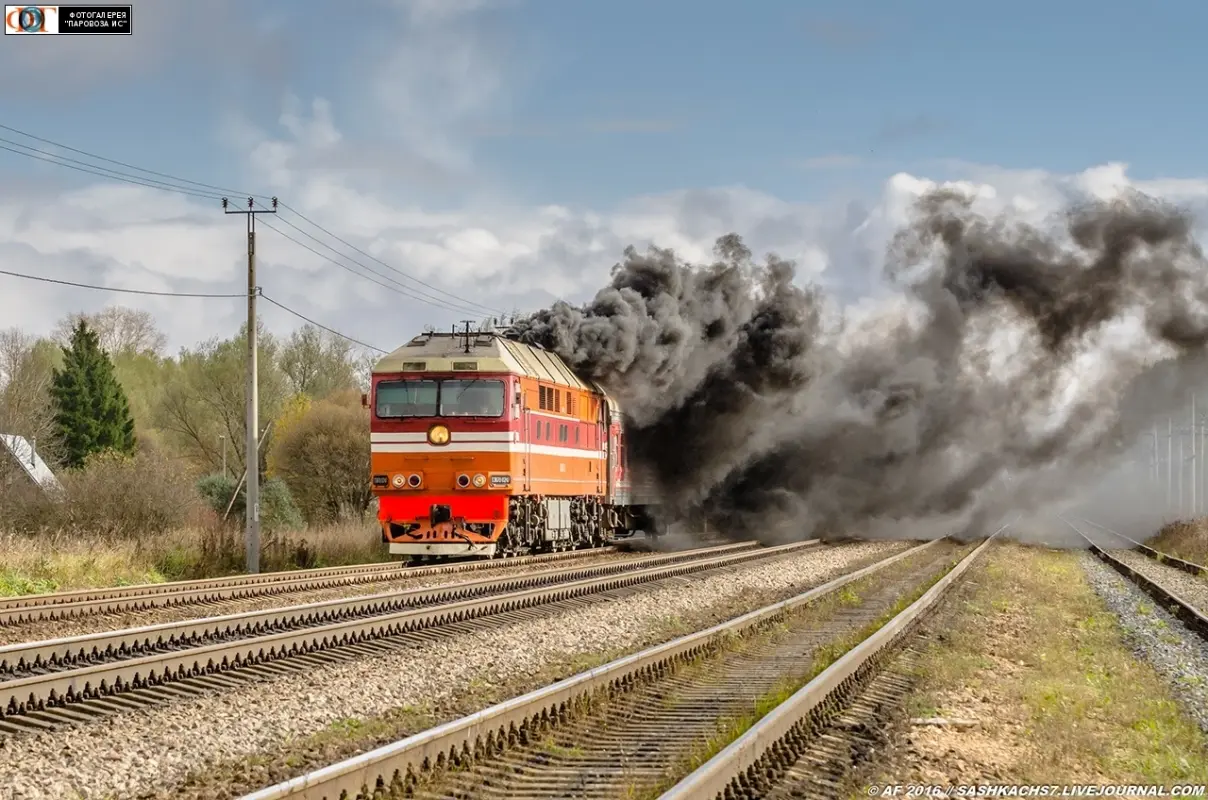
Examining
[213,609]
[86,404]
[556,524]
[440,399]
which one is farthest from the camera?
[86,404]

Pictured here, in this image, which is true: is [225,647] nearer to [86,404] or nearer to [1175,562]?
[1175,562]

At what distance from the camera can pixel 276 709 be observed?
9.80 meters

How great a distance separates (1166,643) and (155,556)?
17.0 metres

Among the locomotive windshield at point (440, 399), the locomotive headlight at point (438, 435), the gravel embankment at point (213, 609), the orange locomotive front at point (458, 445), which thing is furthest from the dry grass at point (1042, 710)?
the locomotive headlight at point (438, 435)

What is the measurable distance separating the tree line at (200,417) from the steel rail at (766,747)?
28900 mm

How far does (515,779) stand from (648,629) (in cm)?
808

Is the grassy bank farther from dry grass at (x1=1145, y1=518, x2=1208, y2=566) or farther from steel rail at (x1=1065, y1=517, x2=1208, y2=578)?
dry grass at (x1=1145, y1=518, x2=1208, y2=566)

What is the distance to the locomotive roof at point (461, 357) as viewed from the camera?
24766 mm

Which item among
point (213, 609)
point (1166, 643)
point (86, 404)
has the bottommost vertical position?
point (1166, 643)

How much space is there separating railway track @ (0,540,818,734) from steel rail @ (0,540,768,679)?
12 millimetres

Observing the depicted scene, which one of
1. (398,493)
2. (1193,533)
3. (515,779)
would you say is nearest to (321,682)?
(515,779)

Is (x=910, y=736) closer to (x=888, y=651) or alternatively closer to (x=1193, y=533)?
(x=888, y=651)

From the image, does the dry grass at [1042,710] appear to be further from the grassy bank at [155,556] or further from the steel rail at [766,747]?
the grassy bank at [155,556]

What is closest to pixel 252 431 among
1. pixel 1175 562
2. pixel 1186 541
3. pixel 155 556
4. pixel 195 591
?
pixel 155 556
